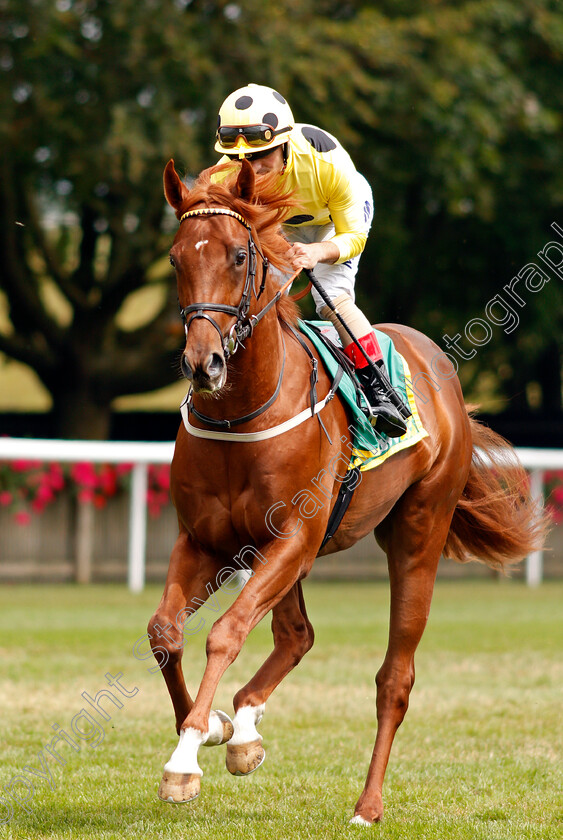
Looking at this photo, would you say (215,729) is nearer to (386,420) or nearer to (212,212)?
(386,420)

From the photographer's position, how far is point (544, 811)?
4.43 m

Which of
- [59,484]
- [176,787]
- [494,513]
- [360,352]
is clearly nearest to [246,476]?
[360,352]

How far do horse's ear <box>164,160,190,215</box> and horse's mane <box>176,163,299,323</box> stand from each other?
4 cm

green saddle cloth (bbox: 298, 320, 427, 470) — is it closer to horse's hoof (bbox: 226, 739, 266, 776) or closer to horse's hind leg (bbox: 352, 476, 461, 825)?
horse's hind leg (bbox: 352, 476, 461, 825)

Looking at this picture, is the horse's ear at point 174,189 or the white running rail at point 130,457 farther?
the white running rail at point 130,457

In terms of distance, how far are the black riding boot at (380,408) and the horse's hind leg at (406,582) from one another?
1.74 feet

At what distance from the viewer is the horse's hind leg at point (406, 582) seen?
4824 millimetres

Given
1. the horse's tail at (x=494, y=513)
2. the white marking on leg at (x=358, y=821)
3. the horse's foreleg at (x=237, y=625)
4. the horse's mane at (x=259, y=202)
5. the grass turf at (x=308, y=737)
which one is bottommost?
the grass turf at (x=308, y=737)

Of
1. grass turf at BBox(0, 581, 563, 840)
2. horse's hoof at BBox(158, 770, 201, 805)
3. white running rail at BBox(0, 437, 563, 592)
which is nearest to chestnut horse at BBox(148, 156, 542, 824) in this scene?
horse's hoof at BBox(158, 770, 201, 805)

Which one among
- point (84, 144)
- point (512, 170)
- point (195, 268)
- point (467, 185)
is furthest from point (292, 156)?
point (512, 170)

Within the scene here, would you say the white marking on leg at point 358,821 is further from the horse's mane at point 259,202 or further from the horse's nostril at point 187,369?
the horse's mane at point 259,202

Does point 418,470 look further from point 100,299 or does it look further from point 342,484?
point 100,299

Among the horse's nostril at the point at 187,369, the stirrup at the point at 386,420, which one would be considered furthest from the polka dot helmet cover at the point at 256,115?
the stirrup at the point at 386,420

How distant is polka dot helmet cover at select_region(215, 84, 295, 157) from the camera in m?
4.20
